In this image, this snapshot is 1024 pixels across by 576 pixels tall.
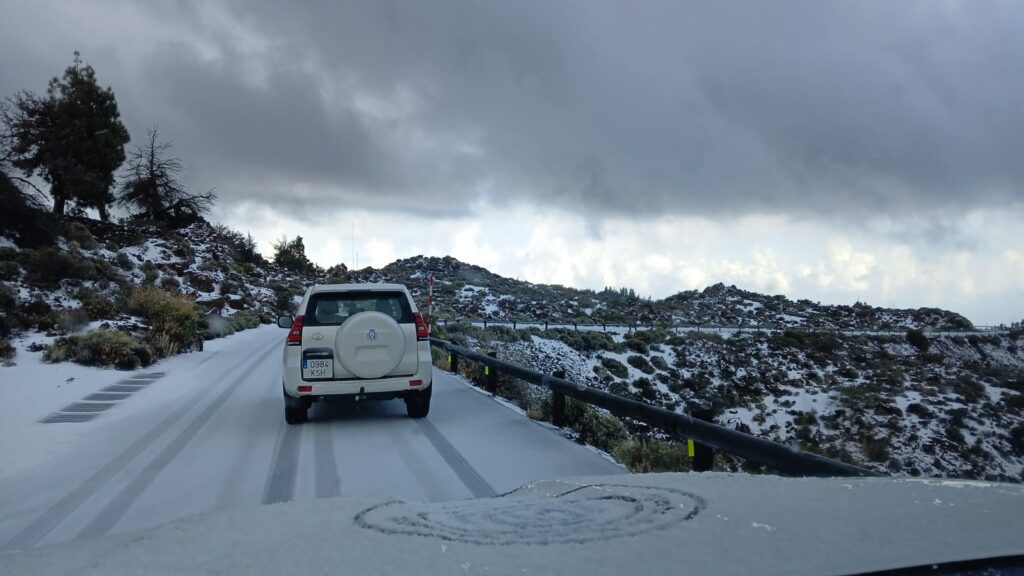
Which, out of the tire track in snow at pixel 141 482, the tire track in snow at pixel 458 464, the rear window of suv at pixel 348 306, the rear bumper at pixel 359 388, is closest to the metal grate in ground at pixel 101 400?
the tire track in snow at pixel 141 482

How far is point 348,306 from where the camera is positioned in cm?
1038

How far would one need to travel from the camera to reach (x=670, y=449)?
7.50 m

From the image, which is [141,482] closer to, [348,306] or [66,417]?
[348,306]

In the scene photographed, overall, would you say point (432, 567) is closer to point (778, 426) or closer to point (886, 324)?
point (778, 426)

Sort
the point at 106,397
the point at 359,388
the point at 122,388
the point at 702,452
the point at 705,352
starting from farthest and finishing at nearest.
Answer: the point at 705,352 < the point at 122,388 < the point at 106,397 < the point at 359,388 < the point at 702,452

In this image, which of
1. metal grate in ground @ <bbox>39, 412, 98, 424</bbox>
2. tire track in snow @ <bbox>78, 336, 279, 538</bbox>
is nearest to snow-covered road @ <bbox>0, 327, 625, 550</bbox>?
tire track in snow @ <bbox>78, 336, 279, 538</bbox>

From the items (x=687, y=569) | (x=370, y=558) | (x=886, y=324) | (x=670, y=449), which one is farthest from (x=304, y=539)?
(x=886, y=324)

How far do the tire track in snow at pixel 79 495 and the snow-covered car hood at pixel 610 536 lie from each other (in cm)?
272

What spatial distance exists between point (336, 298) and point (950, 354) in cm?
2244

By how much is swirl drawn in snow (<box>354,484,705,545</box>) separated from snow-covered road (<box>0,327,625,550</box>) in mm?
1404

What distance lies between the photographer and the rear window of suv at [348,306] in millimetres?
9344

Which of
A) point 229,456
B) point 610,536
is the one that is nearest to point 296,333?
point 229,456

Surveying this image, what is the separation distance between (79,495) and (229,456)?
65.7 inches

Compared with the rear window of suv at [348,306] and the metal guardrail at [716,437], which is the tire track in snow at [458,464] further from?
the metal guardrail at [716,437]
